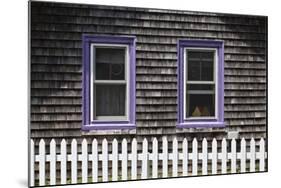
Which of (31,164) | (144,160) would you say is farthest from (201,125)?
(31,164)

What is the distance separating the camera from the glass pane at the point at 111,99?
23.1 ft

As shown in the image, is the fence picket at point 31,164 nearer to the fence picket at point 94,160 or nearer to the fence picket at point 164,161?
the fence picket at point 94,160

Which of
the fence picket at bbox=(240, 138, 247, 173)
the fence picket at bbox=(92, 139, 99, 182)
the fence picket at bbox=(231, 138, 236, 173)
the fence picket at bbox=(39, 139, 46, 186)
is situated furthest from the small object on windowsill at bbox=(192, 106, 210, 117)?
the fence picket at bbox=(39, 139, 46, 186)

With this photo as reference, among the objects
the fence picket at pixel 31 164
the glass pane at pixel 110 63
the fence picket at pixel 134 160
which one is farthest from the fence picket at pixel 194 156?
the fence picket at pixel 31 164

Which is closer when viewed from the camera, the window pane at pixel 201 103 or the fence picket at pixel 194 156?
the fence picket at pixel 194 156

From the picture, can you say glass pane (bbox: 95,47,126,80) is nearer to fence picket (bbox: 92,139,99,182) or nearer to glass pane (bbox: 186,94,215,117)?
fence picket (bbox: 92,139,99,182)

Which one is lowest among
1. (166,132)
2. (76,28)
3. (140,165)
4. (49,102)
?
(140,165)

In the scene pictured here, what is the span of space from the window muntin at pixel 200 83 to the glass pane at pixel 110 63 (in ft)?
3.65

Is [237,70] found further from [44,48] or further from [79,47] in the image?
[44,48]

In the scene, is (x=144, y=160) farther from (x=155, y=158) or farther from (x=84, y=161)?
(x=84, y=161)

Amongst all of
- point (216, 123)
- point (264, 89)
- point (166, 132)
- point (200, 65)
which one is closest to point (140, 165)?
point (166, 132)

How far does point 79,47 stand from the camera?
6871 millimetres

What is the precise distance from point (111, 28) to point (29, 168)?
8.22 ft

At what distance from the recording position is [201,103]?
7.63 meters
